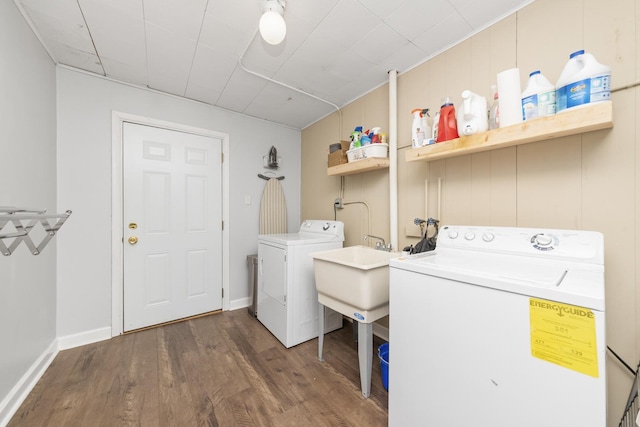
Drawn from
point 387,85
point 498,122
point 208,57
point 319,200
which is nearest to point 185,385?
point 319,200

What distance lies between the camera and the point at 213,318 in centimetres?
259

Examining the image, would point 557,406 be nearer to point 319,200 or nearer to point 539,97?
point 539,97

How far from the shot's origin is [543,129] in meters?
1.11

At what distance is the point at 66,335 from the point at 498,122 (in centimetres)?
345

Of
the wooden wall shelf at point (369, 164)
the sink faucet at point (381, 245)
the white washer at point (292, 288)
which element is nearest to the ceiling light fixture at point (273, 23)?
the wooden wall shelf at point (369, 164)

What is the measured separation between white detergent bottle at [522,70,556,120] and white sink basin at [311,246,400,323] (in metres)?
1.03

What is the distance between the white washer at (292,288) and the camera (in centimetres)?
205

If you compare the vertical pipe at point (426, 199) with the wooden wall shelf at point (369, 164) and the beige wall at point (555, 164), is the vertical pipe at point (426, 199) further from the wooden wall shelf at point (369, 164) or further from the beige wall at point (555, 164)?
the wooden wall shelf at point (369, 164)

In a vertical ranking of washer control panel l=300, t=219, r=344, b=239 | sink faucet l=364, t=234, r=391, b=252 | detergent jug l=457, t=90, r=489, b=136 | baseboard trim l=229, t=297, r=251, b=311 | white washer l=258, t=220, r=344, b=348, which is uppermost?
detergent jug l=457, t=90, r=489, b=136

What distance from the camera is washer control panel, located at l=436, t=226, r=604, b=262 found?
3.26ft

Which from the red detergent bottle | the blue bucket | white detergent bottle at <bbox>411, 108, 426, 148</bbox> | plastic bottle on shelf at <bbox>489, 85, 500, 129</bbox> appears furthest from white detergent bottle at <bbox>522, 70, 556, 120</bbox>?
the blue bucket

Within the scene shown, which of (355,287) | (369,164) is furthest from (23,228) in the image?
(369,164)

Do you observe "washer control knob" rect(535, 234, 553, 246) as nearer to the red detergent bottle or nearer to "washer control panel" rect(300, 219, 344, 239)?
the red detergent bottle

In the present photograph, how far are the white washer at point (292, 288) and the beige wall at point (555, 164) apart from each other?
0.81 metres
